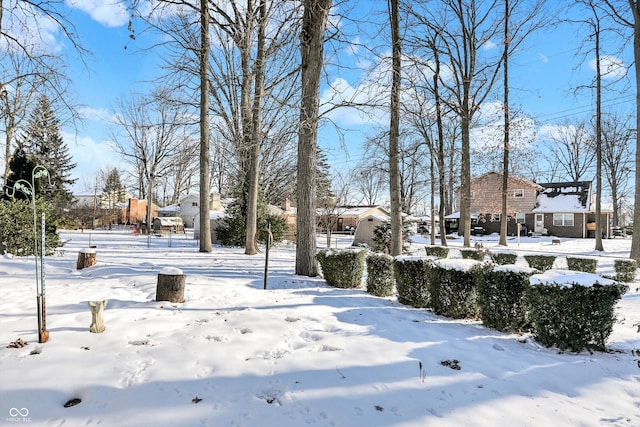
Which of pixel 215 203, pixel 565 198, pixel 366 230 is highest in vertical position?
pixel 565 198

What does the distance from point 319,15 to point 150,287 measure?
6705 millimetres

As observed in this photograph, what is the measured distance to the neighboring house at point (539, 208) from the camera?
111 feet

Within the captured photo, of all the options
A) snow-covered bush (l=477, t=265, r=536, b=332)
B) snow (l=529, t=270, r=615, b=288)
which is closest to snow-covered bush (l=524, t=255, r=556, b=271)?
snow-covered bush (l=477, t=265, r=536, b=332)

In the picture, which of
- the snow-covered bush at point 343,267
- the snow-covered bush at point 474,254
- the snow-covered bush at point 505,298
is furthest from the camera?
the snow-covered bush at point 474,254

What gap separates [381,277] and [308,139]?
11.5ft

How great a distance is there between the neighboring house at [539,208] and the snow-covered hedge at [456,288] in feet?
97.4

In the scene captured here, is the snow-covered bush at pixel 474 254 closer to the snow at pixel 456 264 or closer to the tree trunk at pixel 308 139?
the tree trunk at pixel 308 139

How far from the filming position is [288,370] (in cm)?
332

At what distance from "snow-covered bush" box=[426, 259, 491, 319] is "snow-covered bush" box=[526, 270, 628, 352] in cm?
107

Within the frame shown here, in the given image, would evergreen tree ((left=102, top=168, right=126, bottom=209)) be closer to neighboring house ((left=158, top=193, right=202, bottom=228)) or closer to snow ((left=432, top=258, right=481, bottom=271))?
neighboring house ((left=158, top=193, right=202, bottom=228))

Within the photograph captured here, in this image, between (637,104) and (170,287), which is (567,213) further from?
(170,287)

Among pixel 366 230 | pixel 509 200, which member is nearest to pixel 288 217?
pixel 366 230

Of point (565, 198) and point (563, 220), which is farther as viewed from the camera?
point (565, 198)

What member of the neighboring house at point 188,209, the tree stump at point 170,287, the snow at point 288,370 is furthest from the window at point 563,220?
the neighboring house at point 188,209
